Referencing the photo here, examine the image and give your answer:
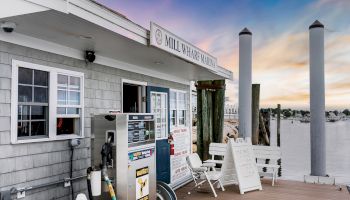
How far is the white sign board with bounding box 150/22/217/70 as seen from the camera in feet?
16.1

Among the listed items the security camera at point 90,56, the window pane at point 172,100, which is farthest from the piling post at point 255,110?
the security camera at point 90,56

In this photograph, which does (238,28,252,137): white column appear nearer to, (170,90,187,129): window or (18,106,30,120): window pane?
(170,90,187,129): window

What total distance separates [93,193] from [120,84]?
2.47 m

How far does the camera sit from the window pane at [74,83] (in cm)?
527

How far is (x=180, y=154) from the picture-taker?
8859 mm

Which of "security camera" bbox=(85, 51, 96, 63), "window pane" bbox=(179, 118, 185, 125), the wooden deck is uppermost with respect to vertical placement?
"security camera" bbox=(85, 51, 96, 63)

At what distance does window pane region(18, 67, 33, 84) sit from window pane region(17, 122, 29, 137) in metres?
0.53

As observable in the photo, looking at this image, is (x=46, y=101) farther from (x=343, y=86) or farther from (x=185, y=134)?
(x=343, y=86)

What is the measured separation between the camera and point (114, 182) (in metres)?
4.83

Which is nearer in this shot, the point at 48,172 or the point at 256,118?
the point at 48,172

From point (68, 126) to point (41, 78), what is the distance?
0.89 metres

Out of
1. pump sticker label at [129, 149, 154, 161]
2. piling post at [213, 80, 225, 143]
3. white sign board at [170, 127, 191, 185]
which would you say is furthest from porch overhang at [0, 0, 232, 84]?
piling post at [213, 80, 225, 143]

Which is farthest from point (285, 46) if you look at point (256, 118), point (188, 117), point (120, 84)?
point (120, 84)

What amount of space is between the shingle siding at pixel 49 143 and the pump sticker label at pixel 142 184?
101 centimetres
